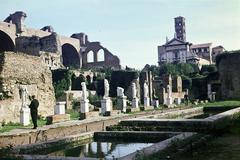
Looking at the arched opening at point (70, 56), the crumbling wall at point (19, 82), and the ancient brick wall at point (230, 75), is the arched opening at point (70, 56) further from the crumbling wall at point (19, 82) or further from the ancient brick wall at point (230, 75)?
the crumbling wall at point (19, 82)

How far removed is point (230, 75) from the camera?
39781mm

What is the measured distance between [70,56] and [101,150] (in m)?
62.1

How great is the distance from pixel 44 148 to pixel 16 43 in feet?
152

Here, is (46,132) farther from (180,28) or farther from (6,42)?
(180,28)

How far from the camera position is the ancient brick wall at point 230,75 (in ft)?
129

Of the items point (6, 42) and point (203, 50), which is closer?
point (6, 42)

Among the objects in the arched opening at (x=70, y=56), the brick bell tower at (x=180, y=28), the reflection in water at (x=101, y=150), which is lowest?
the reflection in water at (x=101, y=150)

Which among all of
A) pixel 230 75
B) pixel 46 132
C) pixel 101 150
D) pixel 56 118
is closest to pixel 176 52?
pixel 230 75

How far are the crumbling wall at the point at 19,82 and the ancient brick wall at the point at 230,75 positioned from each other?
2318 centimetres

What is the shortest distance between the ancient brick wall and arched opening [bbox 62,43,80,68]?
34.2 meters

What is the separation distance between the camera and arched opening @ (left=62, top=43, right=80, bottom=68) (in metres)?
69.4

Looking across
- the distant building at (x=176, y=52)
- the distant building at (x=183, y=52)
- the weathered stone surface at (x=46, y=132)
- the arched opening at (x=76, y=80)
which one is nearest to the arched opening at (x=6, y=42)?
the arched opening at (x=76, y=80)

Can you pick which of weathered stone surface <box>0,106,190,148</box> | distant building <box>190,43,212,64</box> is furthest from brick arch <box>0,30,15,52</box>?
distant building <box>190,43,212,64</box>

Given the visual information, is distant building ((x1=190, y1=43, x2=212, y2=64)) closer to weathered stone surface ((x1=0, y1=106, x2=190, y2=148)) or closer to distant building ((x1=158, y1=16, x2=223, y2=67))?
distant building ((x1=158, y1=16, x2=223, y2=67))
